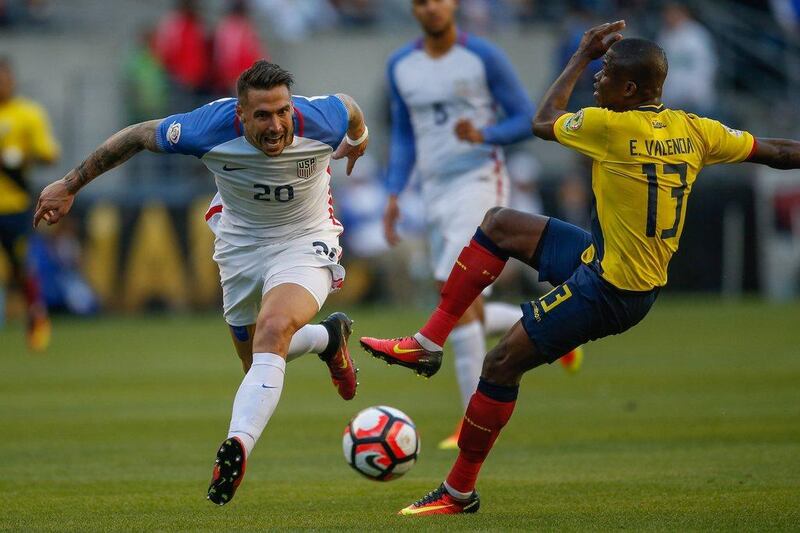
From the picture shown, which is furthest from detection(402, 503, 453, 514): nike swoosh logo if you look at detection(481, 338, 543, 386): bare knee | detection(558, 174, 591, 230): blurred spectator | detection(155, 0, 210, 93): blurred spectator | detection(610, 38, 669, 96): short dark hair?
detection(155, 0, 210, 93): blurred spectator

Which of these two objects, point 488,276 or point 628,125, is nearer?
point 628,125

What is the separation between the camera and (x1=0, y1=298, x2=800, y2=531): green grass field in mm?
7133

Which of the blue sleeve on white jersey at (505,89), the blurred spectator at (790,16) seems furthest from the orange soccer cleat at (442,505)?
the blurred spectator at (790,16)

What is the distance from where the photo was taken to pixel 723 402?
12.1 metres

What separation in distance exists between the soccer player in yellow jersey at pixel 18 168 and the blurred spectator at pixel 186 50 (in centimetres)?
657

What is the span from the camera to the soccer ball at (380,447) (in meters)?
7.50

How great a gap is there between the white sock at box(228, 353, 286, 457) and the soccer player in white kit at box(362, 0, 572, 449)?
2979mm

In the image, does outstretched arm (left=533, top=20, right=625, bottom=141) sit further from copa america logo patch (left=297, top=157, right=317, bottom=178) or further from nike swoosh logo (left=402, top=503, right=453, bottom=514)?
nike swoosh logo (left=402, top=503, right=453, bottom=514)

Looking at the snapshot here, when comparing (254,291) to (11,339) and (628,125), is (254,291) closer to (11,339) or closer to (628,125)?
(628,125)

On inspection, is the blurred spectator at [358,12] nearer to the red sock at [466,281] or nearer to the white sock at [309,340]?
the white sock at [309,340]

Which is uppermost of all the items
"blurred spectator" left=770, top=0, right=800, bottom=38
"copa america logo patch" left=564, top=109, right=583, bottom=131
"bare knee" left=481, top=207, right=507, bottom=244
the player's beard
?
"copa america logo patch" left=564, top=109, right=583, bottom=131

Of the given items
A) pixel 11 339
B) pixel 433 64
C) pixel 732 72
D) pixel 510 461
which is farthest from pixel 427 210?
pixel 732 72

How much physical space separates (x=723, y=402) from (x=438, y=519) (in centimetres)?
570

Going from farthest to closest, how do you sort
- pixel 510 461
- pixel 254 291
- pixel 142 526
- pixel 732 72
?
pixel 732 72 → pixel 510 461 → pixel 254 291 → pixel 142 526
